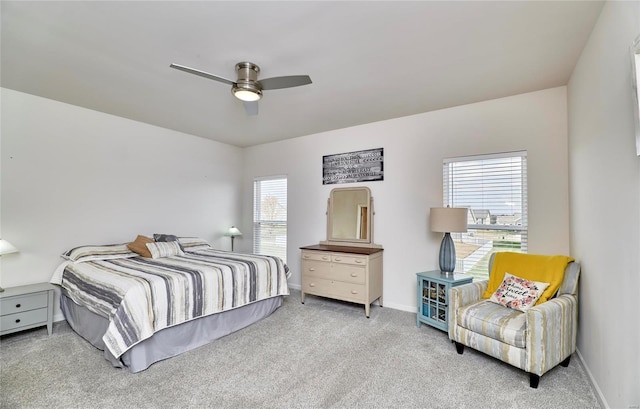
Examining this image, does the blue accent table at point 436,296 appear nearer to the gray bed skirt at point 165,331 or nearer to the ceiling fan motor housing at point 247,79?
the gray bed skirt at point 165,331

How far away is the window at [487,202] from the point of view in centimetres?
314

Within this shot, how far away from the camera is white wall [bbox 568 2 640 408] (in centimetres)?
153

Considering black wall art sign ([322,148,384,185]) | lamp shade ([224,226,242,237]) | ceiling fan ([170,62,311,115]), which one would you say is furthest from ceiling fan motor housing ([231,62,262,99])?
lamp shade ([224,226,242,237])

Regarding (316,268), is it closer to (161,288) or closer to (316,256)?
(316,256)

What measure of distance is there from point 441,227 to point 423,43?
5.95 feet

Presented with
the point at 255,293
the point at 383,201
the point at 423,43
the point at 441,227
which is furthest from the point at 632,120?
the point at 255,293

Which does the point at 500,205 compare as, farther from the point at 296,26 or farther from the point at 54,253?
the point at 54,253

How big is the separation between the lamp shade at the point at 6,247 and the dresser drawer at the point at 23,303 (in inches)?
18.6

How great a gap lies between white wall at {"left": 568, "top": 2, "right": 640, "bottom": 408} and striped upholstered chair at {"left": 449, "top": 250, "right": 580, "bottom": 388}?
12 cm

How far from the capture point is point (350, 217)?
4316 mm

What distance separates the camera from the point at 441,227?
3.13 m

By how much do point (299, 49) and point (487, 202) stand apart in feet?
8.51

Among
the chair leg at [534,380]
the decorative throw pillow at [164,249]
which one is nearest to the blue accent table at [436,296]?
the chair leg at [534,380]

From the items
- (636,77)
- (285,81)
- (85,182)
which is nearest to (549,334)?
(636,77)
